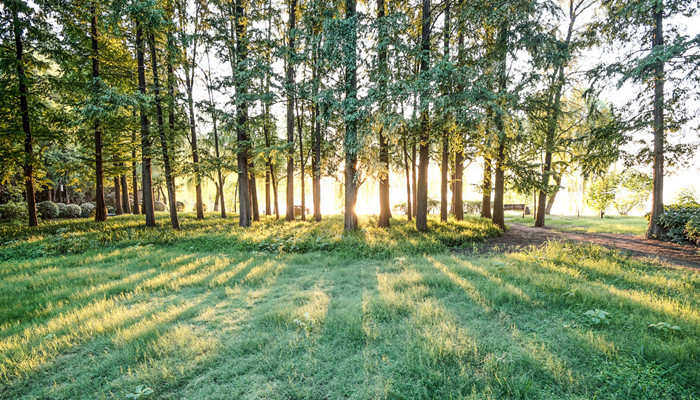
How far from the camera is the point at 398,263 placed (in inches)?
284

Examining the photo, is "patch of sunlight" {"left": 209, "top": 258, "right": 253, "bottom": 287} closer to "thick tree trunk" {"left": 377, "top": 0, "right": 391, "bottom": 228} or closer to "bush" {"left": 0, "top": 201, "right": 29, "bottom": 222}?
"thick tree trunk" {"left": 377, "top": 0, "right": 391, "bottom": 228}

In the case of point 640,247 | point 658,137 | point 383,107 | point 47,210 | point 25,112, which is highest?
point 25,112

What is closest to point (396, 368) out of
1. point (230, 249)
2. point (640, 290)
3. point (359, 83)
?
point (640, 290)

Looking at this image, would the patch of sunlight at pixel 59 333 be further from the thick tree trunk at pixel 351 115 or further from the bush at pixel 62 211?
the bush at pixel 62 211

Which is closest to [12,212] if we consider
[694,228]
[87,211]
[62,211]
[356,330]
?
[62,211]

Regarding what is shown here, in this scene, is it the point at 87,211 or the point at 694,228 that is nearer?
the point at 694,228

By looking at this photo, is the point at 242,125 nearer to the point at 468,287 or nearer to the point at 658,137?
the point at 468,287

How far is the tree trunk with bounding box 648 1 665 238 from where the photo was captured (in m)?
9.65

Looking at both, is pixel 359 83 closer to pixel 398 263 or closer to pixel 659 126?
pixel 398 263

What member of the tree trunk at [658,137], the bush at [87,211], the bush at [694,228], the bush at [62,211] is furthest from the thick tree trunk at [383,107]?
the bush at [87,211]

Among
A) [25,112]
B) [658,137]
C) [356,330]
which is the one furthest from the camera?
[25,112]

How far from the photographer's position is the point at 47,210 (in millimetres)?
18344

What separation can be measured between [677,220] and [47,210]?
118 feet

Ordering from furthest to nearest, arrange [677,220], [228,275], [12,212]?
[12,212] → [677,220] → [228,275]
